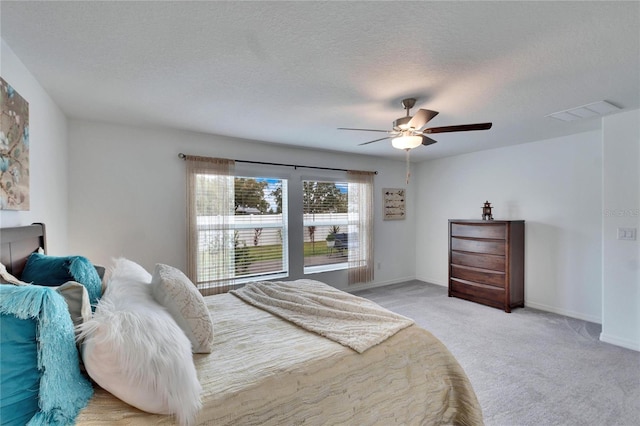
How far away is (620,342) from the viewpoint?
9.57 ft

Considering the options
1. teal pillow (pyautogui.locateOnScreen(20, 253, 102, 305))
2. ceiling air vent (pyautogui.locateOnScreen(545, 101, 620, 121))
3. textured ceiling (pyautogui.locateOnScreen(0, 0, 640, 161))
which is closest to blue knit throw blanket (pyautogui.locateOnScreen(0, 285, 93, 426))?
teal pillow (pyautogui.locateOnScreen(20, 253, 102, 305))

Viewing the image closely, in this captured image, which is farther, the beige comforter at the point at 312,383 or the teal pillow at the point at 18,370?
the beige comforter at the point at 312,383

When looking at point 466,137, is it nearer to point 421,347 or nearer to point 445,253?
point 445,253

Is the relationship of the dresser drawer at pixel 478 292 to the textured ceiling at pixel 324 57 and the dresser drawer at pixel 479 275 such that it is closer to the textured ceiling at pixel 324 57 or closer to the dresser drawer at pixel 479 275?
the dresser drawer at pixel 479 275

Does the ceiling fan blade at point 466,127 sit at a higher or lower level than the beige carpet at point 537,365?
higher

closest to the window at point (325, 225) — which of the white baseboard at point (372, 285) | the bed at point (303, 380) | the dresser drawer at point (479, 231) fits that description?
the white baseboard at point (372, 285)

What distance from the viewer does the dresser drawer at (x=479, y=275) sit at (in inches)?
160

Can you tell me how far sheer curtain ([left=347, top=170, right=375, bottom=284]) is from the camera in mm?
4977

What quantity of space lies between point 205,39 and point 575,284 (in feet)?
16.1

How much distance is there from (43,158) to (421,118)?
3.00 meters

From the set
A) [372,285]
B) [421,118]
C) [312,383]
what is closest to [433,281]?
[372,285]

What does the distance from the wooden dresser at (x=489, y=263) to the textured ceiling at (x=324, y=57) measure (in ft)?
5.56

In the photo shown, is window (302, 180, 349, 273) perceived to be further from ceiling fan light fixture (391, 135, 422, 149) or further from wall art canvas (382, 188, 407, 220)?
ceiling fan light fixture (391, 135, 422, 149)

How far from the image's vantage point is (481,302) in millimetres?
4234
